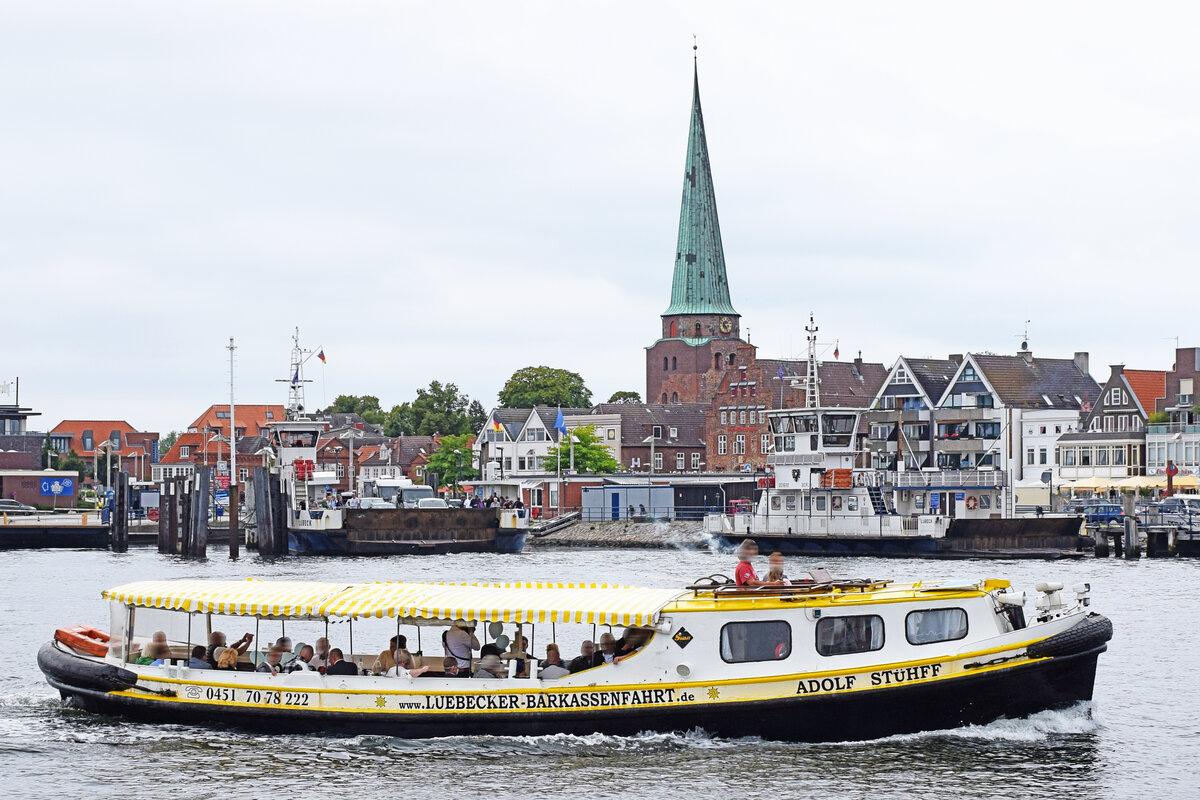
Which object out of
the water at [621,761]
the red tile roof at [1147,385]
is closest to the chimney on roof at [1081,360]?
the red tile roof at [1147,385]

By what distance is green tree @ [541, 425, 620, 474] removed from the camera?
135m

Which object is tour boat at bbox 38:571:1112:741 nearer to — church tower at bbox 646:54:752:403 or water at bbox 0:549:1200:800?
water at bbox 0:549:1200:800

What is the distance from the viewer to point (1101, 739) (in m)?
28.5

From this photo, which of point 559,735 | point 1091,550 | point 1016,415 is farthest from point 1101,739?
point 1016,415

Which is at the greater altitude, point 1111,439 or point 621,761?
point 1111,439

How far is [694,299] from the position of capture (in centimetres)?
17062

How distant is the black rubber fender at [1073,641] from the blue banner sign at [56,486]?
3953 inches

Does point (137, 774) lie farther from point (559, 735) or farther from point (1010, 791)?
point (1010, 791)

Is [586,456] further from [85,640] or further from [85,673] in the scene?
[85,673]

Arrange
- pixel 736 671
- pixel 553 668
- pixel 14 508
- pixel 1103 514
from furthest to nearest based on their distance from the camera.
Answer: pixel 14 508, pixel 1103 514, pixel 553 668, pixel 736 671

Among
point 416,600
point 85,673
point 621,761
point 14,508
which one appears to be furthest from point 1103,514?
point 85,673

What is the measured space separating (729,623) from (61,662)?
12.4 m

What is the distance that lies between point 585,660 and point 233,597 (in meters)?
6.42

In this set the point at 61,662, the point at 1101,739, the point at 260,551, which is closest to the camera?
the point at 1101,739
